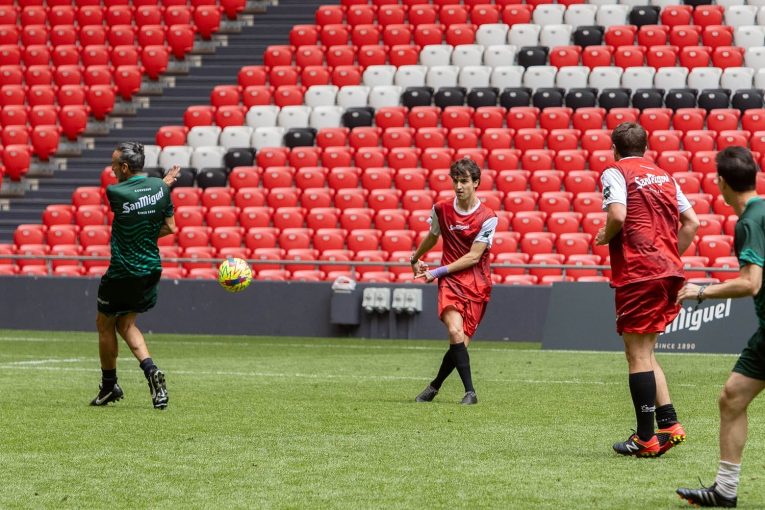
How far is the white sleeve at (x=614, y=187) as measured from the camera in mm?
8406

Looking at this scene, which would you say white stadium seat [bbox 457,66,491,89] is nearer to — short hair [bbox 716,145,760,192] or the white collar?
the white collar

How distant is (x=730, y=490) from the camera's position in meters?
6.42

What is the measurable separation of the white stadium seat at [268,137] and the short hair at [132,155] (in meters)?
16.3

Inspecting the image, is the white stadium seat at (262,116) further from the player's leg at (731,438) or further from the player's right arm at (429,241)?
the player's leg at (731,438)

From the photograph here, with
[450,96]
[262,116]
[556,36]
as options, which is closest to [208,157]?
[262,116]

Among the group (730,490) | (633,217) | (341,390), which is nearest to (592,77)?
(341,390)

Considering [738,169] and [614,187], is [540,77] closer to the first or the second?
[614,187]

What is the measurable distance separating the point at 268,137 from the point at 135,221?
16.4m

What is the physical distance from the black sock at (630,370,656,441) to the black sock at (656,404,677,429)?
0.44 feet

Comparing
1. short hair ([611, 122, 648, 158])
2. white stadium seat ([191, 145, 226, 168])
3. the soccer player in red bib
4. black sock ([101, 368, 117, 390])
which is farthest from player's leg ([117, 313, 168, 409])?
white stadium seat ([191, 145, 226, 168])

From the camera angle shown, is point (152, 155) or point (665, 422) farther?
point (152, 155)

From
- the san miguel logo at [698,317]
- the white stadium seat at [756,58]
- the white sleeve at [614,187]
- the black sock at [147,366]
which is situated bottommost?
the san miguel logo at [698,317]

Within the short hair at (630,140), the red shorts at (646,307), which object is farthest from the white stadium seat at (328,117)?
the red shorts at (646,307)

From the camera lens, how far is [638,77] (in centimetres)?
2722
